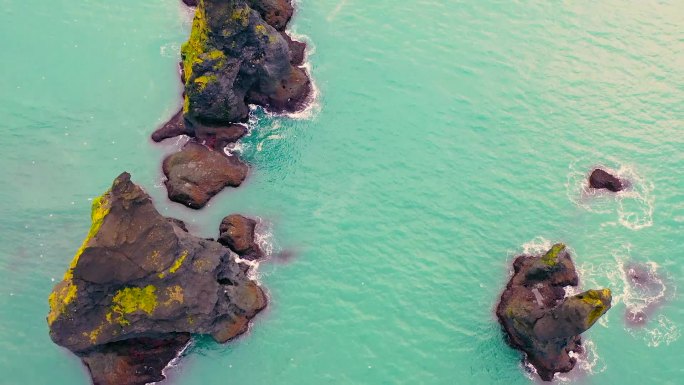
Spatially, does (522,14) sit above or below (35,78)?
above

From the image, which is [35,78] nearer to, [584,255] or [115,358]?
[115,358]

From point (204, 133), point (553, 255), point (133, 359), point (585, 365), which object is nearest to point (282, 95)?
point (204, 133)

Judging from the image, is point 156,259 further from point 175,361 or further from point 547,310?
point 547,310

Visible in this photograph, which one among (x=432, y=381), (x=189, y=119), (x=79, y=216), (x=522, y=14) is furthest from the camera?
(x=522, y=14)

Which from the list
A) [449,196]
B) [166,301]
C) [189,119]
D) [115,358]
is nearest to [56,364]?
[115,358]

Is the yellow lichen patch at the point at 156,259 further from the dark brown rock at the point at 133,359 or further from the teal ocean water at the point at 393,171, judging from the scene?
the teal ocean water at the point at 393,171

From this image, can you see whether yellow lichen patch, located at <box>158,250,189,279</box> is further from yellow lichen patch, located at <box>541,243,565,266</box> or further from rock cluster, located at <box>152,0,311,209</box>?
yellow lichen patch, located at <box>541,243,565,266</box>
